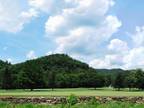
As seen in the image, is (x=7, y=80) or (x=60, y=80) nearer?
(x=7, y=80)

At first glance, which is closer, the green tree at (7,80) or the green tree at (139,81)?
the green tree at (139,81)

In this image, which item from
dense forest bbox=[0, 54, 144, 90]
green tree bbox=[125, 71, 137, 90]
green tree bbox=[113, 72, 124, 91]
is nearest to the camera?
green tree bbox=[125, 71, 137, 90]

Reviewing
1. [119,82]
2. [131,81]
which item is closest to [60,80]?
[119,82]

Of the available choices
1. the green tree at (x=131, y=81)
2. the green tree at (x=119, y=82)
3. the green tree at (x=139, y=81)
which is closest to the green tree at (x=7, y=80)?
the green tree at (x=119, y=82)

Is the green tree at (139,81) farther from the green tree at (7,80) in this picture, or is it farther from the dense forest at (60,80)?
the green tree at (7,80)

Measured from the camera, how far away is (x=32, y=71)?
143 meters

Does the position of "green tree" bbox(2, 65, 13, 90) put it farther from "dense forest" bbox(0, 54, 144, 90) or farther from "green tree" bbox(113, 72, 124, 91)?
"green tree" bbox(113, 72, 124, 91)

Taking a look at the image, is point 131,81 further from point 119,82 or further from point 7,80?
point 7,80

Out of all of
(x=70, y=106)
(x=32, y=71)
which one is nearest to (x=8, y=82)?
(x=32, y=71)

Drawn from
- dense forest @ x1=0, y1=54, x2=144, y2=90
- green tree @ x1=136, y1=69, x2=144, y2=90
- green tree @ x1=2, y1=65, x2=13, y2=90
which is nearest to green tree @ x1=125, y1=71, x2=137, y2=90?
dense forest @ x1=0, y1=54, x2=144, y2=90

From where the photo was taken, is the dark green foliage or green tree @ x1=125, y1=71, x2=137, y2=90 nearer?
green tree @ x1=125, y1=71, x2=137, y2=90

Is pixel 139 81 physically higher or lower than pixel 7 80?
lower

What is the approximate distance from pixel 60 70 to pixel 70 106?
18094cm

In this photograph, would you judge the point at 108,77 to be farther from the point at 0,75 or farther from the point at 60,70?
the point at 0,75
